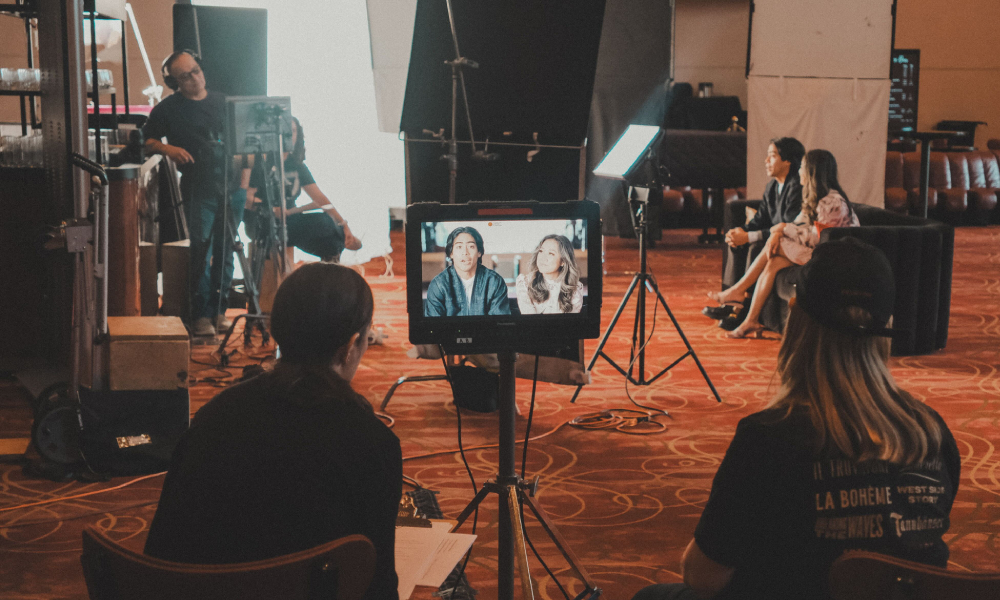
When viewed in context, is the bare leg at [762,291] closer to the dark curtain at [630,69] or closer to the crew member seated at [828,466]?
the dark curtain at [630,69]

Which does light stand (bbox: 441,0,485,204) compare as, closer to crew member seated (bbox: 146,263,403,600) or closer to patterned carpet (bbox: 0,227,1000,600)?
patterned carpet (bbox: 0,227,1000,600)

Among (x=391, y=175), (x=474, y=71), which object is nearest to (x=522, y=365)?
(x=474, y=71)

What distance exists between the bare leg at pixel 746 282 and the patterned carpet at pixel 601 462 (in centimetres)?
21

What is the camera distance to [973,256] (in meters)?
8.90

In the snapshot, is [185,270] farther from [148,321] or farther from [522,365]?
[522,365]

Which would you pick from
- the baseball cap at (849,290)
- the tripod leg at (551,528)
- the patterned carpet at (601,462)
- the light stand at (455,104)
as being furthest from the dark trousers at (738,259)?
the baseball cap at (849,290)

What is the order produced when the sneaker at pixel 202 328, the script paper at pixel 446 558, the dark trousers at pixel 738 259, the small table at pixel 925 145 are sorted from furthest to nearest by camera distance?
the small table at pixel 925 145
the dark trousers at pixel 738 259
the sneaker at pixel 202 328
the script paper at pixel 446 558

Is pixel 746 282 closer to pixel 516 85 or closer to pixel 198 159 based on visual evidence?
pixel 516 85

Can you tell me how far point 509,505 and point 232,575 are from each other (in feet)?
3.44

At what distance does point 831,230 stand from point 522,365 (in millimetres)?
1970

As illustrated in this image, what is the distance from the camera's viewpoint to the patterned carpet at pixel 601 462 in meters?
2.72

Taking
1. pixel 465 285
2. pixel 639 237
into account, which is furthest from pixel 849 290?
pixel 639 237

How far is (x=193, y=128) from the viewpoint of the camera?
17.6ft

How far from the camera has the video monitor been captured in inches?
79.4
